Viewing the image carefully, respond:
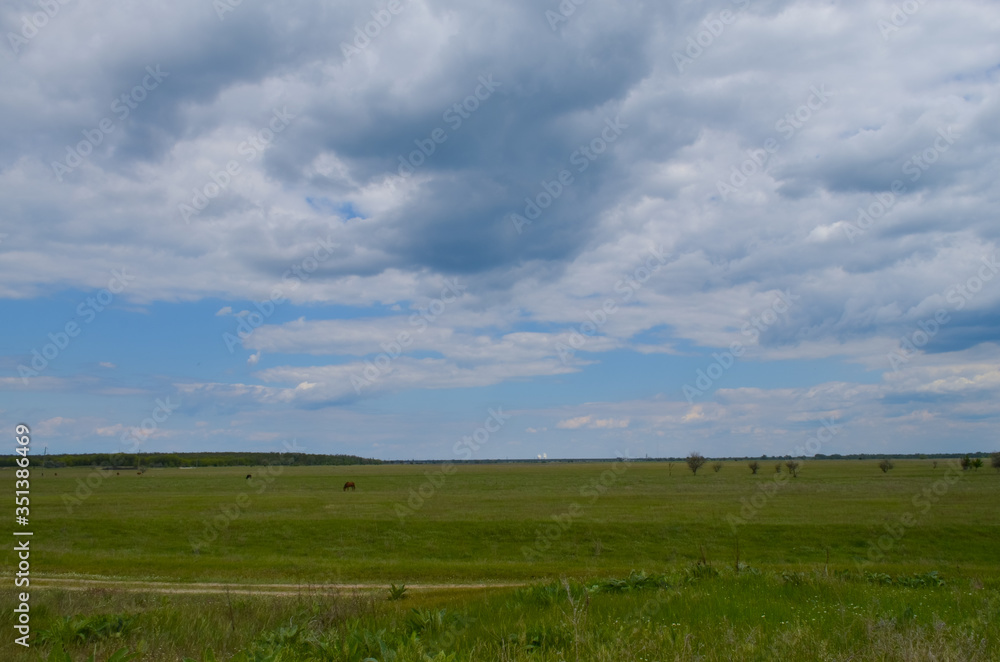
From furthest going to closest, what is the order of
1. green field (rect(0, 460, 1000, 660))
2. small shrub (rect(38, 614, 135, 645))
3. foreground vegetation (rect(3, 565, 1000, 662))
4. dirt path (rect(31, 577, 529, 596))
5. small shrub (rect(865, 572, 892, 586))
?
dirt path (rect(31, 577, 529, 596)) → small shrub (rect(865, 572, 892, 586)) → small shrub (rect(38, 614, 135, 645)) → green field (rect(0, 460, 1000, 660)) → foreground vegetation (rect(3, 565, 1000, 662))

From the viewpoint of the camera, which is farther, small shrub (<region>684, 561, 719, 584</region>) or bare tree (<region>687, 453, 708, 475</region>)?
bare tree (<region>687, 453, 708, 475</region>)

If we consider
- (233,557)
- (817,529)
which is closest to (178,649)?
(233,557)

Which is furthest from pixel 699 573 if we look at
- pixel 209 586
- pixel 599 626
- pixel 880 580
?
pixel 209 586

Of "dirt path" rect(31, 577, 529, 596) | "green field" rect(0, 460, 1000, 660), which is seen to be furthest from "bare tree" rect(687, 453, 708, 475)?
"dirt path" rect(31, 577, 529, 596)

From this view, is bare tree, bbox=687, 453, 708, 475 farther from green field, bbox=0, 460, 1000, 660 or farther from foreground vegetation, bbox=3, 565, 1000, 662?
foreground vegetation, bbox=3, 565, 1000, 662

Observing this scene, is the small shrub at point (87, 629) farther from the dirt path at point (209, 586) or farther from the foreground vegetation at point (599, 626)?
the dirt path at point (209, 586)

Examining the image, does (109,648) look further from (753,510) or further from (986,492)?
(986,492)

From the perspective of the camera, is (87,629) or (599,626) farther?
(87,629)

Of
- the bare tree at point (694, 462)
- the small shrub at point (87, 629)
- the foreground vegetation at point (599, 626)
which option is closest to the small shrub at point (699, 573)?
the foreground vegetation at point (599, 626)

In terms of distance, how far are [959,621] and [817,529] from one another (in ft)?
104

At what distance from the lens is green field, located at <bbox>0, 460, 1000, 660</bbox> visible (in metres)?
7.25

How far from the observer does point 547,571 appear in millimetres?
26641

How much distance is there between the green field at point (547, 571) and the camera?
725 cm

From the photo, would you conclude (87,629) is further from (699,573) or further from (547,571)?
(547,571)
